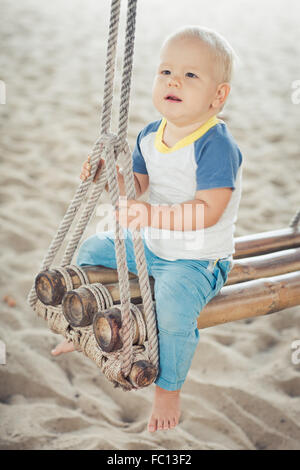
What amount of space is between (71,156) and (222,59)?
2.02 m

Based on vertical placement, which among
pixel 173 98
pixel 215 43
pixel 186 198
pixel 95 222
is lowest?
pixel 95 222

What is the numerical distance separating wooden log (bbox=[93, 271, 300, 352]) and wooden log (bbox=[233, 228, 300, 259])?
17cm

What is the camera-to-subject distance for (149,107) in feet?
12.7

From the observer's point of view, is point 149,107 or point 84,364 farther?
point 149,107

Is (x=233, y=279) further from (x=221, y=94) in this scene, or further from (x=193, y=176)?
(x=221, y=94)

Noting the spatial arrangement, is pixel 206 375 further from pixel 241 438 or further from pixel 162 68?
pixel 162 68

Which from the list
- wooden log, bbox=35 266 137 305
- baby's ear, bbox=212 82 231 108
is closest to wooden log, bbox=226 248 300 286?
wooden log, bbox=35 266 137 305

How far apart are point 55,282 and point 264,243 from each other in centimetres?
67

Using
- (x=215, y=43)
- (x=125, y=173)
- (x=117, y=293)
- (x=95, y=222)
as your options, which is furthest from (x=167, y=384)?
(x=95, y=222)

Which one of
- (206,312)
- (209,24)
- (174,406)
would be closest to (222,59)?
(206,312)

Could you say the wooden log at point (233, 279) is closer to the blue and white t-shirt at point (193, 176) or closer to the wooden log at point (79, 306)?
the wooden log at point (79, 306)

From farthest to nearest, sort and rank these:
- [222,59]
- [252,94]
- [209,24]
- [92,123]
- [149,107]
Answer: [209,24]
[252,94]
[149,107]
[92,123]
[222,59]

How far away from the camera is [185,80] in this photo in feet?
3.84

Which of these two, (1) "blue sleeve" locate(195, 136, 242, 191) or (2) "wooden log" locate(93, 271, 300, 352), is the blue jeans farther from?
(1) "blue sleeve" locate(195, 136, 242, 191)
